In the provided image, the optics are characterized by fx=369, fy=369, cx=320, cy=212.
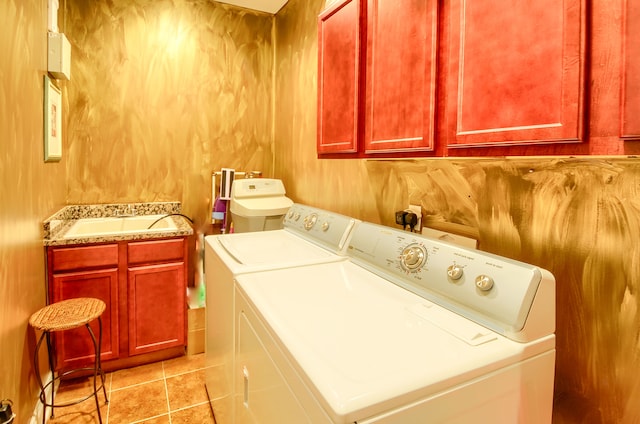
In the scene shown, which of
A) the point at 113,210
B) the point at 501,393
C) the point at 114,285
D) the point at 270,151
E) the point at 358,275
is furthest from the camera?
the point at 270,151

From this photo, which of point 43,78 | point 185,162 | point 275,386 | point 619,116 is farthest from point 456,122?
point 185,162

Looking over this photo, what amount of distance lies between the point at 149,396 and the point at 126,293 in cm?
64

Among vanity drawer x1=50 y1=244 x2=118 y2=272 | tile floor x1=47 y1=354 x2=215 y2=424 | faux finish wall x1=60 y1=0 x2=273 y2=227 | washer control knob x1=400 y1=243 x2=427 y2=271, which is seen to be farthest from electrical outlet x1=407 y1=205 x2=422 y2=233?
faux finish wall x1=60 y1=0 x2=273 y2=227

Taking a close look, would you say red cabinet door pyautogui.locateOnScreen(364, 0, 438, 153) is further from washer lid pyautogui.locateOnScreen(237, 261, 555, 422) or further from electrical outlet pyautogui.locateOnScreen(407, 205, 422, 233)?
washer lid pyautogui.locateOnScreen(237, 261, 555, 422)

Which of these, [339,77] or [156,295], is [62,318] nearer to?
[156,295]

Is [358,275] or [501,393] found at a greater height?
[358,275]

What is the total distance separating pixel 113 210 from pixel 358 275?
220 centimetres

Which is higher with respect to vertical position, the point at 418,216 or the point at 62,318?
the point at 418,216

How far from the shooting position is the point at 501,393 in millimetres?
850

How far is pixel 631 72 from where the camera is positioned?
63 centimetres

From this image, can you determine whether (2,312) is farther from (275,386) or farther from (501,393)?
(501,393)

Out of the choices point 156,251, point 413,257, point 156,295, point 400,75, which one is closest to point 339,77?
point 400,75

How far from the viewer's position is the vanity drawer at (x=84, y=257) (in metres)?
2.15

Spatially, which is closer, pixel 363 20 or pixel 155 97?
pixel 363 20
